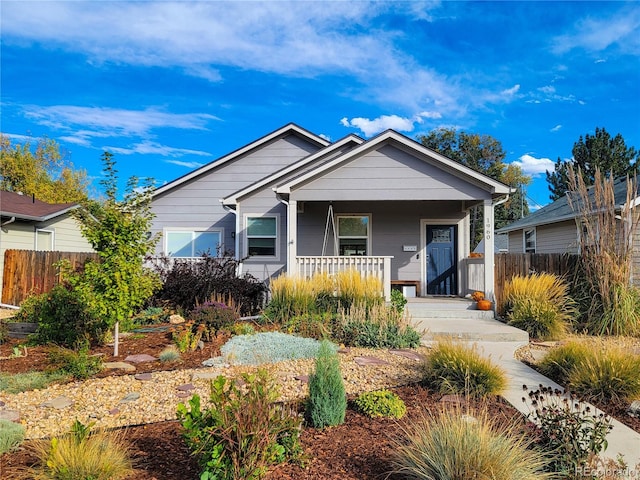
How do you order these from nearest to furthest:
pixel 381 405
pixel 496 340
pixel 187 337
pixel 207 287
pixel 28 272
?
pixel 381 405, pixel 187 337, pixel 496 340, pixel 207 287, pixel 28 272

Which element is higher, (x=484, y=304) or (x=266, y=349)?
(x=484, y=304)

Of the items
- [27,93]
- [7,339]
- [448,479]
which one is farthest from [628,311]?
[27,93]

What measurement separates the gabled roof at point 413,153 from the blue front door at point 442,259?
9.14ft

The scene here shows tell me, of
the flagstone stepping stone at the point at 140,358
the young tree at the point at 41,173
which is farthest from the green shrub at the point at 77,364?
the young tree at the point at 41,173

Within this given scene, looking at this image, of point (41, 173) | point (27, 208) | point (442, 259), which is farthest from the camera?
point (41, 173)

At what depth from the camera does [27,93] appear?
11484 mm

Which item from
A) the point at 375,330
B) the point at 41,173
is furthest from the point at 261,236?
the point at 41,173

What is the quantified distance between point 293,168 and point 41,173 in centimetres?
2692

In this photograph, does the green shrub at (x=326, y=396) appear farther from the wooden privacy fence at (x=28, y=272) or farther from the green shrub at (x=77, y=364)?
the wooden privacy fence at (x=28, y=272)

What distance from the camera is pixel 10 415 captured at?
158 inches

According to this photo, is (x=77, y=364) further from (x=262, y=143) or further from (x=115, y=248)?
(x=262, y=143)

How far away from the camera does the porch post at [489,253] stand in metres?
10.1

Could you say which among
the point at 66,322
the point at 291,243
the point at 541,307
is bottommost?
the point at 66,322

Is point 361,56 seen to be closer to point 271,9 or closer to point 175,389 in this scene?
point 271,9
